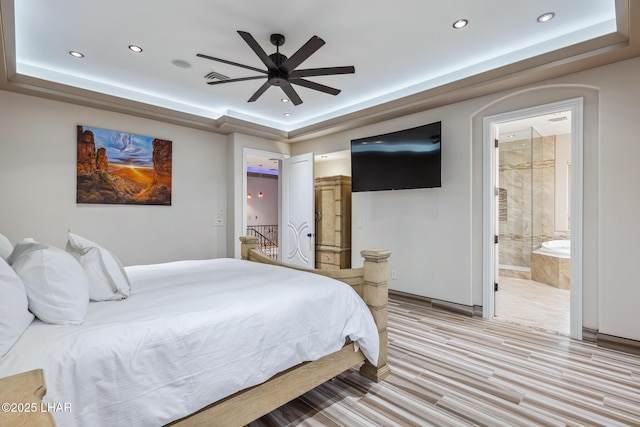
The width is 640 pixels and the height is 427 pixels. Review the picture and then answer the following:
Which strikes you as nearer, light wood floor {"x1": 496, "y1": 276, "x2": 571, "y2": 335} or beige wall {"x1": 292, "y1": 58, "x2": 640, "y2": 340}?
beige wall {"x1": 292, "y1": 58, "x2": 640, "y2": 340}

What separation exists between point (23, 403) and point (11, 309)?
26.1 inches

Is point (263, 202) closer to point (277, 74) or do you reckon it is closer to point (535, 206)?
point (535, 206)

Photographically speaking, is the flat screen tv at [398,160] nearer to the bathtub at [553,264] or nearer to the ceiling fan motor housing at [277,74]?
the ceiling fan motor housing at [277,74]

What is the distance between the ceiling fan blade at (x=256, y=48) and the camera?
7.45 ft

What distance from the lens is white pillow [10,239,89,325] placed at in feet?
4.27

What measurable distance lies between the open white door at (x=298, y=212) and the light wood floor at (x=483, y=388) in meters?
2.53

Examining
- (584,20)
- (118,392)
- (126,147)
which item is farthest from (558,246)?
(126,147)

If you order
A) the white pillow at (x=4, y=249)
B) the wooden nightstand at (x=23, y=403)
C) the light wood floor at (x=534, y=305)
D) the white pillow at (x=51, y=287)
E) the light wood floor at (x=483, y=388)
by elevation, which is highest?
the white pillow at (x=4, y=249)

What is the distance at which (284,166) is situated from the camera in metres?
5.68

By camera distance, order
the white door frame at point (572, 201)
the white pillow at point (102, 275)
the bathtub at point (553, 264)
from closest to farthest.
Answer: the white pillow at point (102, 275) → the white door frame at point (572, 201) → the bathtub at point (553, 264)

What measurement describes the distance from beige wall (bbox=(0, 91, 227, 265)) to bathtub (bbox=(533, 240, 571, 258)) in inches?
218

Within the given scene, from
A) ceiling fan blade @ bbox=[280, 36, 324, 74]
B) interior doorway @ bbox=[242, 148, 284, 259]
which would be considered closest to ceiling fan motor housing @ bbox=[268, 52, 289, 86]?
ceiling fan blade @ bbox=[280, 36, 324, 74]

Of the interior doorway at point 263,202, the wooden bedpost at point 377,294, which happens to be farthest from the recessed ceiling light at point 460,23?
the interior doorway at point 263,202

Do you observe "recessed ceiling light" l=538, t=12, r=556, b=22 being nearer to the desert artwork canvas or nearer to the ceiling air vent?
the ceiling air vent
